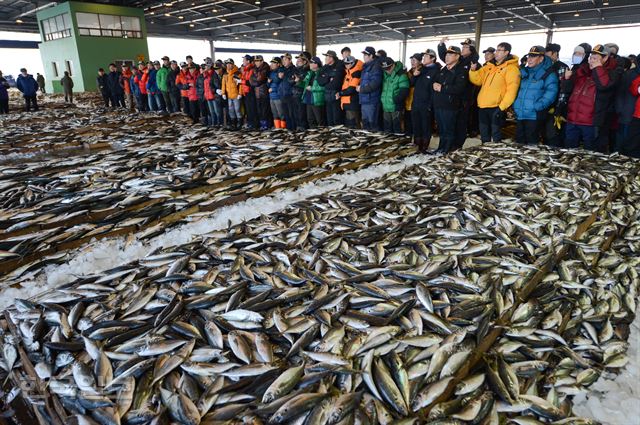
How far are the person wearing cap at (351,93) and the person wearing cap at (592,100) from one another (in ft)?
13.3

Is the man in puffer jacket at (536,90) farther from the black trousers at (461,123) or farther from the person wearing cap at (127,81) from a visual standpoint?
the person wearing cap at (127,81)

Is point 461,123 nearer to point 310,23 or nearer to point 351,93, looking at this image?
point 351,93

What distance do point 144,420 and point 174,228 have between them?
3026 millimetres

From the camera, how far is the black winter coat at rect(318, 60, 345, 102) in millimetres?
8867

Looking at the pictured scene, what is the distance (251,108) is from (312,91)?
234cm

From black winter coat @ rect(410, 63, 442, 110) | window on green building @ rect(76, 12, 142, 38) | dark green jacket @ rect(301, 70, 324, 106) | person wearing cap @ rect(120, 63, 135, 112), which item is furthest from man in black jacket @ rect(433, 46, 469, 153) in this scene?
window on green building @ rect(76, 12, 142, 38)

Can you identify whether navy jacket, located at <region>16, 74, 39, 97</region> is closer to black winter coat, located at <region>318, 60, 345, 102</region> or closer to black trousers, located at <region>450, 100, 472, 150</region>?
black winter coat, located at <region>318, 60, 345, 102</region>

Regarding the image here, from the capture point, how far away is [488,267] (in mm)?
2846

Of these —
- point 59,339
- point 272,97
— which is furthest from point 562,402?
point 272,97

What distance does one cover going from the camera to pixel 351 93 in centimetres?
881

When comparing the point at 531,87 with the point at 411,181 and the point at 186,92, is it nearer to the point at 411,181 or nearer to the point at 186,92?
the point at 411,181

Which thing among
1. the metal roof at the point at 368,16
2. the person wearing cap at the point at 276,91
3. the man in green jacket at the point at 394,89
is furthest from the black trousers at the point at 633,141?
the metal roof at the point at 368,16

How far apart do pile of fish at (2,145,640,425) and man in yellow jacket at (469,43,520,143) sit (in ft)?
12.0

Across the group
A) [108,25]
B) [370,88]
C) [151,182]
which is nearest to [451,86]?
[370,88]
